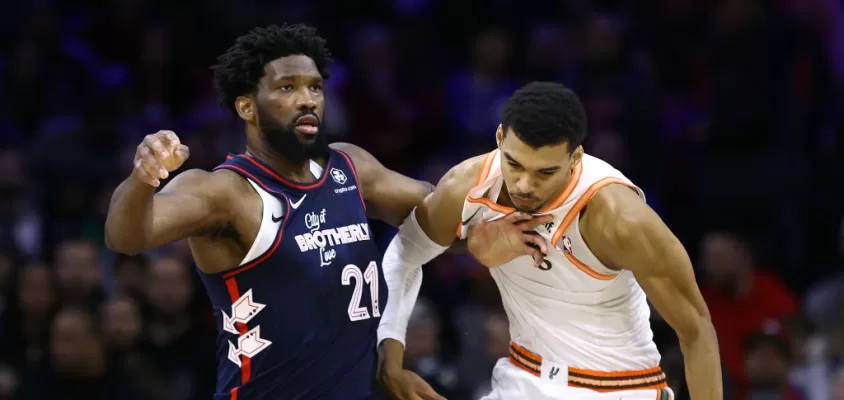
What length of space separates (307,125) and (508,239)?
924 mm

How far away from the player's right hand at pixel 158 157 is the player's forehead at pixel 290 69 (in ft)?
2.78

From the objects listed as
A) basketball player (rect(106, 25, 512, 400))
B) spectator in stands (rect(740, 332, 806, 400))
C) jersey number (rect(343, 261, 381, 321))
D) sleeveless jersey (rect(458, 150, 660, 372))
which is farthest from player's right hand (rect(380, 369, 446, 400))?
spectator in stands (rect(740, 332, 806, 400))

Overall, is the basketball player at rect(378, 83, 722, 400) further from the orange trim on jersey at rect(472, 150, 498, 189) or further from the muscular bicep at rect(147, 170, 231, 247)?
the muscular bicep at rect(147, 170, 231, 247)

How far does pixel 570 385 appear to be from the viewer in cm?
464

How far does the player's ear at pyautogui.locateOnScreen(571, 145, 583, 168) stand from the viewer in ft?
14.5

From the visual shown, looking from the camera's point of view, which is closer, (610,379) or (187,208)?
(187,208)

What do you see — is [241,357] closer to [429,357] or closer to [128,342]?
[429,357]

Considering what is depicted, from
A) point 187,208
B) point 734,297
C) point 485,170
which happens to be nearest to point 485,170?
point 485,170

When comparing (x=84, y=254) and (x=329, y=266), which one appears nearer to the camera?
(x=329, y=266)

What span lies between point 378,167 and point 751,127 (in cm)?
381

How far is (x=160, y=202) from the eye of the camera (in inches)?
171

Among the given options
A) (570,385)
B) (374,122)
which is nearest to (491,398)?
(570,385)

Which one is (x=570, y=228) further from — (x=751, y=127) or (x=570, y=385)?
(x=751, y=127)

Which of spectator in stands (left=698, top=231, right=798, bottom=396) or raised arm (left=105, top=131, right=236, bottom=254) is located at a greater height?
raised arm (left=105, top=131, right=236, bottom=254)
